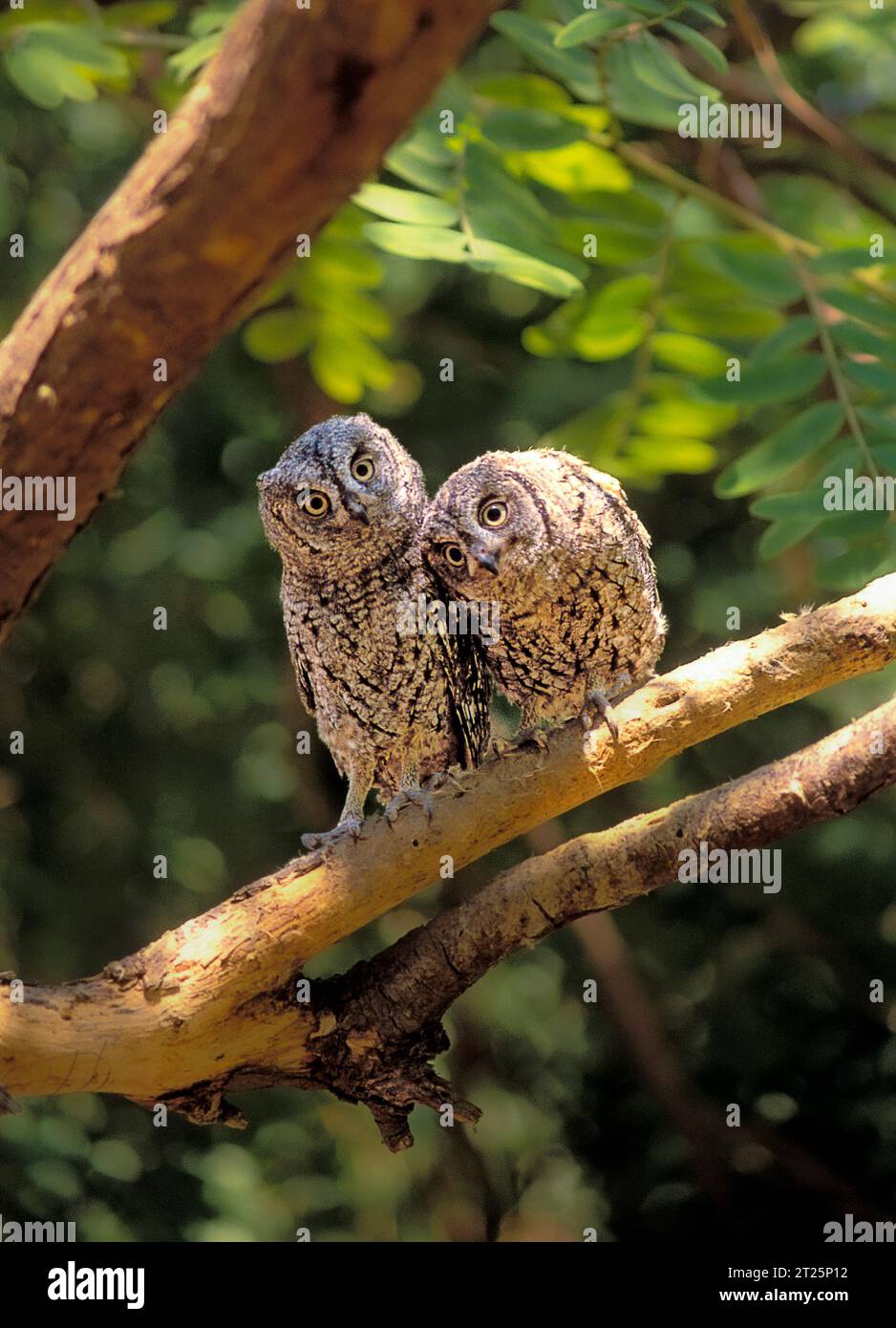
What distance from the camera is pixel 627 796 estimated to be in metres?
4.59

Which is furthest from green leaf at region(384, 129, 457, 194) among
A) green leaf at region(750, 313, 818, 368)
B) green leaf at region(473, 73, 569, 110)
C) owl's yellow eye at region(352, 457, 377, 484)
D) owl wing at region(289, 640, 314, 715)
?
owl wing at region(289, 640, 314, 715)

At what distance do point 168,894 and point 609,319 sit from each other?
2447 millimetres

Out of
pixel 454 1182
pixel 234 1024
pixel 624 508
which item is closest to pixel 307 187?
pixel 624 508

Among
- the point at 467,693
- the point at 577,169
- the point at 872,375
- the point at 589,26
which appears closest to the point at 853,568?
the point at 872,375

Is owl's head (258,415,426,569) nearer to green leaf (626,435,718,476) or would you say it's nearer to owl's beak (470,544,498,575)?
owl's beak (470,544,498,575)

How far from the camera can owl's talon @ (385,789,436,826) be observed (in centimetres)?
231

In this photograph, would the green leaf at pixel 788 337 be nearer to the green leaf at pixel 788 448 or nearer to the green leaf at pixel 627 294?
the green leaf at pixel 788 448

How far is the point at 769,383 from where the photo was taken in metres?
2.95

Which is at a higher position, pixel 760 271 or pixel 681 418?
pixel 760 271

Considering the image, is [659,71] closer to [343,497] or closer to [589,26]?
[589,26]

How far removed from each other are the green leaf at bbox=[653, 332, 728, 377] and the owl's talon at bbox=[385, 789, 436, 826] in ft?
4.59

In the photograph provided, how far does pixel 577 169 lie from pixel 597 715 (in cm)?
166

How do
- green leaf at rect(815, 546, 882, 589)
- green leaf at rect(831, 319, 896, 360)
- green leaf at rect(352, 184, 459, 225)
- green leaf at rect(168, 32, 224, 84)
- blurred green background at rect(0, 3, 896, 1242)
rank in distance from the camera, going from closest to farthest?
green leaf at rect(352, 184, 459, 225) < green leaf at rect(815, 546, 882, 589) < green leaf at rect(831, 319, 896, 360) < green leaf at rect(168, 32, 224, 84) < blurred green background at rect(0, 3, 896, 1242)

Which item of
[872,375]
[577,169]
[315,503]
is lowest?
[315,503]
